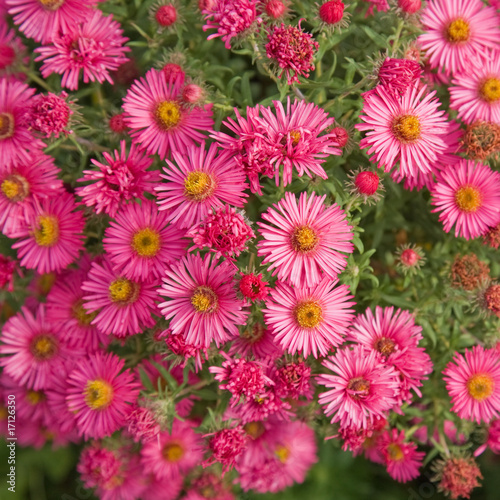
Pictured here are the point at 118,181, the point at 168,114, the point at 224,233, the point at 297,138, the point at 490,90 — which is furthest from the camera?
the point at 490,90

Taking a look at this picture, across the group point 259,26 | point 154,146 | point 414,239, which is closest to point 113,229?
point 154,146

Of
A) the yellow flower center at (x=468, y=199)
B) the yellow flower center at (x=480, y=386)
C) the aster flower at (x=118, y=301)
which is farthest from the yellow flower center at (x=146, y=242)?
the yellow flower center at (x=480, y=386)

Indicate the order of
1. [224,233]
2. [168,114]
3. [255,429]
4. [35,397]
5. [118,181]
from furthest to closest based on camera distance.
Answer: [35,397] → [255,429] → [168,114] → [118,181] → [224,233]

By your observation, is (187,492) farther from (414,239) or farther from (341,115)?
(341,115)

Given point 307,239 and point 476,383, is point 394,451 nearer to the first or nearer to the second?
point 476,383

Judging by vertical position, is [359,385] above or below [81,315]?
below

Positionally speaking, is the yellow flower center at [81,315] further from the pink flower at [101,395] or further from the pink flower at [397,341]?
the pink flower at [397,341]

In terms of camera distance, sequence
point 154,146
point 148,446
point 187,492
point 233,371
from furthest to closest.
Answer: point 187,492
point 148,446
point 154,146
point 233,371

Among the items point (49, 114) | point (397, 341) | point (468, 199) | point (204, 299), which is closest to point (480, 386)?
point (397, 341)
